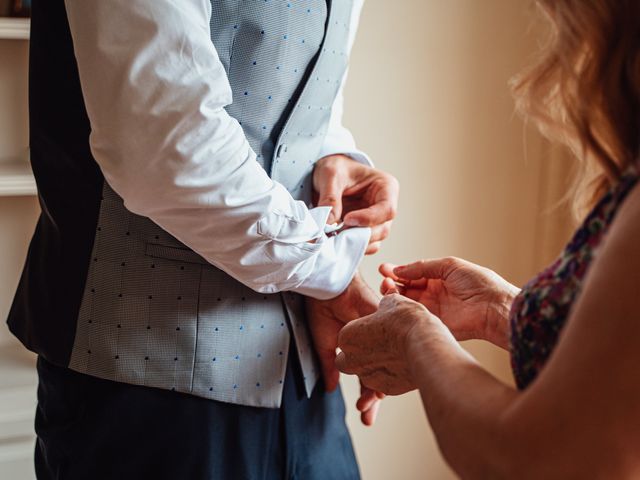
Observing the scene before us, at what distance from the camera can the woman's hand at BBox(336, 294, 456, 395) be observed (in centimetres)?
90

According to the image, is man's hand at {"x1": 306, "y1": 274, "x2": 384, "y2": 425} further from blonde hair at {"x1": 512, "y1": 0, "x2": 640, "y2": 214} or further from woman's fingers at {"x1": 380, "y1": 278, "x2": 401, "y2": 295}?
blonde hair at {"x1": 512, "y1": 0, "x2": 640, "y2": 214}

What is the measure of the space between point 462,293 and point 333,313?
196mm

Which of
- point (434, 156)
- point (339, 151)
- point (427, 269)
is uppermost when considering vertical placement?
point (339, 151)

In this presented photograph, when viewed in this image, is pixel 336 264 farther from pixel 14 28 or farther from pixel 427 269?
pixel 14 28

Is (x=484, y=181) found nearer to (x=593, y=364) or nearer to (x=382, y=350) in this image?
(x=382, y=350)

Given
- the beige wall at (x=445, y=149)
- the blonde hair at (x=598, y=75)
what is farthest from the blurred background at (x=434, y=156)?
the blonde hair at (x=598, y=75)

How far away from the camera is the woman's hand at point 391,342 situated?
90cm

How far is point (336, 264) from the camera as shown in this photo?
1230 mm

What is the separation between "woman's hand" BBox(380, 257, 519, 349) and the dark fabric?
0.47 meters

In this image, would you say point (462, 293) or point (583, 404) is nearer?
point (583, 404)

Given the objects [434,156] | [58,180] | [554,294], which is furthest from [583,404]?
[434,156]

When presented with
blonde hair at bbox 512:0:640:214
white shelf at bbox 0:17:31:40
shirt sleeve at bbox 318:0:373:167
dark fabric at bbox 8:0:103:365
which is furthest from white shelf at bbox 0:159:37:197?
blonde hair at bbox 512:0:640:214

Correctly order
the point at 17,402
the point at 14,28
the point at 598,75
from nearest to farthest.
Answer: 1. the point at 598,75
2. the point at 14,28
3. the point at 17,402

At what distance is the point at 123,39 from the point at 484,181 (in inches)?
58.9
